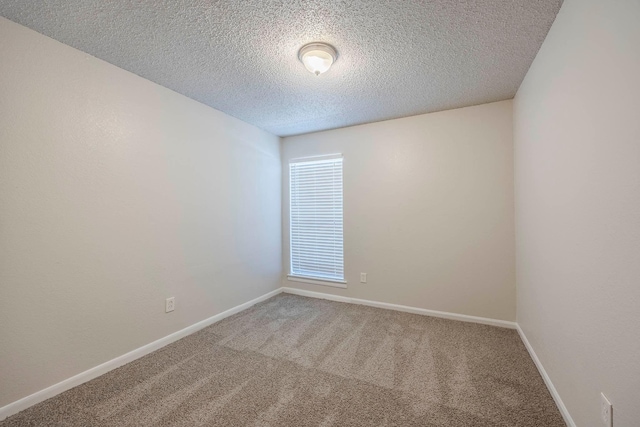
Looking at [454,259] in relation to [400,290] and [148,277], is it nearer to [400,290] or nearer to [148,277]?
[400,290]

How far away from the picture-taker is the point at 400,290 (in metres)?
3.17

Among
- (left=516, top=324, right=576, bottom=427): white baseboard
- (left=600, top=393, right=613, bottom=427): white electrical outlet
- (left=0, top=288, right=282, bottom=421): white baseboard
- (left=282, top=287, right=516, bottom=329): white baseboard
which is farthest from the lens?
(left=282, top=287, right=516, bottom=329): white baseboard

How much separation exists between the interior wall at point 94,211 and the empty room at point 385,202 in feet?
0.04

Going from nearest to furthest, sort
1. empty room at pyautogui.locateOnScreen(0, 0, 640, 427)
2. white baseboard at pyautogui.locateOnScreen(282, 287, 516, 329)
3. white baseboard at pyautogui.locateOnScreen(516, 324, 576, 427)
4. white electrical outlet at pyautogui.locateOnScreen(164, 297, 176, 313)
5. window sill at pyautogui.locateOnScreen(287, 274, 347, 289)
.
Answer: empty room at pyautogui.locateOnScreen(0, 0, 640, 427)
white baseboard at pyautogui.locateOnScreen(516, 324, 576, 427)
white electrical outlet at pyautogui.locateOnScreen(164, 297, 176, 313)
white baseboard at pyautogui.locateOnScreen(282, 287, 516, 329)
window sill at pyautogui.locateOnScreen(287, 274, 347, 289)

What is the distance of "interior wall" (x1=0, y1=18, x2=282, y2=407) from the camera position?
1553 mm

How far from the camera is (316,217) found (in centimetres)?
374

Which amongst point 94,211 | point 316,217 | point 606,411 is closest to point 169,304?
point 94,211

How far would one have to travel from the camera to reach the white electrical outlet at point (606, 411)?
1.05 meters

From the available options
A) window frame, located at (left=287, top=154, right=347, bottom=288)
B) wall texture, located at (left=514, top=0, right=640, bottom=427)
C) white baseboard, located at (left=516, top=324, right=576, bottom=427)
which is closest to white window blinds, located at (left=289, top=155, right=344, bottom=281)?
window frame, located at (left=287, top=154, right=347, bottom=288)

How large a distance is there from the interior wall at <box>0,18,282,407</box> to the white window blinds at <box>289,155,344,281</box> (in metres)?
1.19

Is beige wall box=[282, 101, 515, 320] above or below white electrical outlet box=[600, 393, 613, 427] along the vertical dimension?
above

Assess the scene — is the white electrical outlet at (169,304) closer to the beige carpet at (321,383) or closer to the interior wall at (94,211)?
the interior wall at (94,211)

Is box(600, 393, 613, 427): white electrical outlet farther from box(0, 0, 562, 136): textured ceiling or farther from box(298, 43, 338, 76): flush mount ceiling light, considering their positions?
box(298, 43, 338, 76): flush mount ceiling light

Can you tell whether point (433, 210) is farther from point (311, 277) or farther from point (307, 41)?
point (307, 41)
